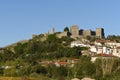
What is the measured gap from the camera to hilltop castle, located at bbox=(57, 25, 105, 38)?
101 m

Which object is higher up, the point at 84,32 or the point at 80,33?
the point at 84,32

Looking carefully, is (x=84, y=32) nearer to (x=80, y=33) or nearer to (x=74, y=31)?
(x=80, y=33)

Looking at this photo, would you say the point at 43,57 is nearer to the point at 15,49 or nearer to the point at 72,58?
the point at 72,58

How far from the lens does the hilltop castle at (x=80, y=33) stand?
10081cm

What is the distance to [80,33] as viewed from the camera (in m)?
104

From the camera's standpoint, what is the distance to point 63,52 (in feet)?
267

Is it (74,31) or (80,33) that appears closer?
(74,31)

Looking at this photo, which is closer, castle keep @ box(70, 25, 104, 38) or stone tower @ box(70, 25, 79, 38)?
stone tower @ box(70, 25, 79, 38)

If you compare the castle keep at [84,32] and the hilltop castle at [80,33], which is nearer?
the hilltop castle at [80,33]

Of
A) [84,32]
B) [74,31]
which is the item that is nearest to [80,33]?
[84,32]

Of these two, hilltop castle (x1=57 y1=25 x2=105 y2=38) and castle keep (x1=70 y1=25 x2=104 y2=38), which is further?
castle keep (x1=70 y1=25 x2=104 y2=38)

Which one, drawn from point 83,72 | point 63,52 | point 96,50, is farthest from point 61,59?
point 83,72

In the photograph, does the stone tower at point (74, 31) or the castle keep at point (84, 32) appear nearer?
the stone tower at point (74, 31)

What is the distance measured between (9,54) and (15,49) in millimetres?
5068
